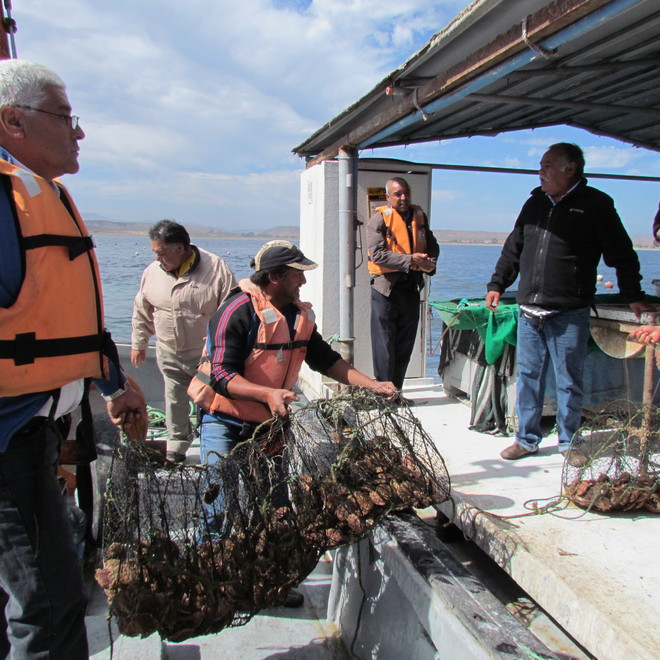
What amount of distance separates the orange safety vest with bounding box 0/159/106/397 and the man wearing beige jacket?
2.65 meters

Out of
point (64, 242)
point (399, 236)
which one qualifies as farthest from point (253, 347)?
point (399, 236)

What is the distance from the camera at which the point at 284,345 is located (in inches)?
117

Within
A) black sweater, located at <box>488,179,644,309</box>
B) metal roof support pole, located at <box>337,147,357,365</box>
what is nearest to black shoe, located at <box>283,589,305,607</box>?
black sweater, located at <box>488,179,644,309</box>

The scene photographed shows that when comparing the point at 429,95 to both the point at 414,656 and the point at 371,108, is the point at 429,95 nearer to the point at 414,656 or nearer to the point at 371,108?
the point at 371,108

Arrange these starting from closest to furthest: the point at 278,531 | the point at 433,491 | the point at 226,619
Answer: the point at 226,619, the point at 278,531, the point at 433,491

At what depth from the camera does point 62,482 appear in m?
3.68

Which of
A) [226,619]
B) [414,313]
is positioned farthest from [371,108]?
[226,619]

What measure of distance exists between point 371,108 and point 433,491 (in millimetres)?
3948

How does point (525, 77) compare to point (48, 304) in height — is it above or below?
above

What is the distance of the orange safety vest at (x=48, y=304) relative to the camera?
1832mm

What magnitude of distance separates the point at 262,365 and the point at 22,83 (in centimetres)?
165

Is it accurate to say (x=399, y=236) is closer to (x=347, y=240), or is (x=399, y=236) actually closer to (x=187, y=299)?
(x=347, y=240)

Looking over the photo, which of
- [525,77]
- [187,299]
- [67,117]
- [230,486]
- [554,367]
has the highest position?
[525,77]

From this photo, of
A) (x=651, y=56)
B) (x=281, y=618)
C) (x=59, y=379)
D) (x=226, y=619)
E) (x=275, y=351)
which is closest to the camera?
(x=59, y=379)
